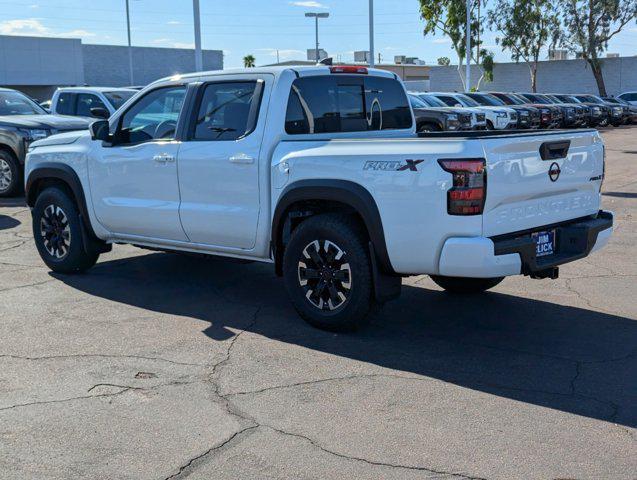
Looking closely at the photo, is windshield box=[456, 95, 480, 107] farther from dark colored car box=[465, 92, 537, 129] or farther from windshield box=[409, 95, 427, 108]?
windshield box=[409, 95, 427, 108]

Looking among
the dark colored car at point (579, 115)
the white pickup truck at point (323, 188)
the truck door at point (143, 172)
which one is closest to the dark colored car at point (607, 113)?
the dark colored car at point (579, 115)

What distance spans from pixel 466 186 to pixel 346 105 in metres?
1.92

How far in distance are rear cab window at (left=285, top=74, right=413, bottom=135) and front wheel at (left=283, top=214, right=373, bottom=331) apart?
929mm

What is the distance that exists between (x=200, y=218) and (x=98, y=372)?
71.7 inches

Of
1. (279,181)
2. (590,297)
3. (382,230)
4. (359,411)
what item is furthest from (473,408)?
(590,297)

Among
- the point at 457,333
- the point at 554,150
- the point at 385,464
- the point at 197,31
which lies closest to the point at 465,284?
the point at 457,333

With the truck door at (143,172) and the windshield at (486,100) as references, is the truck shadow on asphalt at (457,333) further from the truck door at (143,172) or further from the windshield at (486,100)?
the windshield at (486,100)

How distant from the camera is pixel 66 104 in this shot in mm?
16547

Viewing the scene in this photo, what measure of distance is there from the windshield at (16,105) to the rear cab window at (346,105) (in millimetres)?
9894

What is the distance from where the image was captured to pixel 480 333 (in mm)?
6113

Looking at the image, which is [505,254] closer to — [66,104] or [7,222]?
[7,222]

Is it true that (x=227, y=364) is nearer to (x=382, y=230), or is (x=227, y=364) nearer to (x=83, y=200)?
(x=382, y=230)

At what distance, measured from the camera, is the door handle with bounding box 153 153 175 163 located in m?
6.89

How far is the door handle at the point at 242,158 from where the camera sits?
249 inches
